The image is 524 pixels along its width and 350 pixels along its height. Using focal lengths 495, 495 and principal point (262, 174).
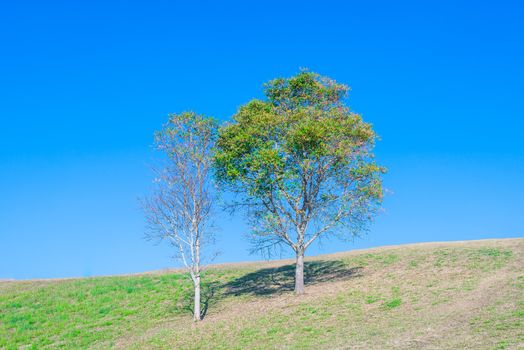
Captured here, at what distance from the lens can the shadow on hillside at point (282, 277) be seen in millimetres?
43688

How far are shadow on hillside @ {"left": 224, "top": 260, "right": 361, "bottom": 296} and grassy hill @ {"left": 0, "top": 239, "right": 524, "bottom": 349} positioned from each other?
0.12 m

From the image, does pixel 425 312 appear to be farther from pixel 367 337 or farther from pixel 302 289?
pixel 302 289

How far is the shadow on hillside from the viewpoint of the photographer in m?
43.7

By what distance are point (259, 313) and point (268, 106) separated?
53.5 ft

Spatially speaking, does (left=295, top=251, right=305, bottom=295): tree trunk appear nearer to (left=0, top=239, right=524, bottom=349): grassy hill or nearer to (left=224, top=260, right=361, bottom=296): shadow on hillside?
(left=0, top=239, right=524, bottom=349): grassy hill

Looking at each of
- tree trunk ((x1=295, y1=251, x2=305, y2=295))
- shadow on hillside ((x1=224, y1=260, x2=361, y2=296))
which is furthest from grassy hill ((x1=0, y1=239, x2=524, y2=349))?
tree trunk ((x1=295, y1=251, x2=305, y2=295))

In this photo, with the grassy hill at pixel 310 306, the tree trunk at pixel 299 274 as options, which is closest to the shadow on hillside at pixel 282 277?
the grassy hill at pixel 310 306

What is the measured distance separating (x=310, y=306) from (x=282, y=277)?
42.0ft

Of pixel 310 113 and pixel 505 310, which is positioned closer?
pixel 505 310

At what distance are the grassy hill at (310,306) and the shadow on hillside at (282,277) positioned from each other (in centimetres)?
12

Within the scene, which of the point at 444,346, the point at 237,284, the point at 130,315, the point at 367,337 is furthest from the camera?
the point at 237,284

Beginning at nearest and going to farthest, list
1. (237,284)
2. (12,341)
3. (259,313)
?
1. (259,313)
2. (12,341)
3. (237,284)

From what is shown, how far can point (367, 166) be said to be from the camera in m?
39.2

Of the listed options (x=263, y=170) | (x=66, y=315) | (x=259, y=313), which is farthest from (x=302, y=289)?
(x=66, y=315)
